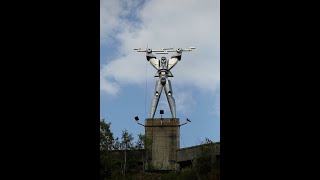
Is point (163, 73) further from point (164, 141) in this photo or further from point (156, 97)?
point (164, 141)

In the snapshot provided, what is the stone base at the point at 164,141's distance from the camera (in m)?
34.2

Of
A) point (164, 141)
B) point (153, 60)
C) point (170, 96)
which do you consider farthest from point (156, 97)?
point (164, 141)

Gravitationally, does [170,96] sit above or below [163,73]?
below

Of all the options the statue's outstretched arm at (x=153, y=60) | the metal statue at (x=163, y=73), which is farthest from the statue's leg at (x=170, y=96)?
the statue's outstretched arm at (x=153, y=60)

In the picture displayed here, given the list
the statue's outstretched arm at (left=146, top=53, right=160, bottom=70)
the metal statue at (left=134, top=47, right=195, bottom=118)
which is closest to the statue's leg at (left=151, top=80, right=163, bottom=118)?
the metal statue at (left=134, top=47, right=195, bottom=118)

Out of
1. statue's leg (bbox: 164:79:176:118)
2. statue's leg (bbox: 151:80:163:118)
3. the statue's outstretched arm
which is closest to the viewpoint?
statue's leg (bbox: 164:79:176:118)

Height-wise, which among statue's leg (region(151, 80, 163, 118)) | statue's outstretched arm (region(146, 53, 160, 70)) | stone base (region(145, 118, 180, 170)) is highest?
statue's outstretched arm (region(146, 53, 160, 70))

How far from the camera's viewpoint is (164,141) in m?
34.3

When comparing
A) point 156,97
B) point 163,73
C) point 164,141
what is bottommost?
point 164,141

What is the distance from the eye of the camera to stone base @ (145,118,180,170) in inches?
1348

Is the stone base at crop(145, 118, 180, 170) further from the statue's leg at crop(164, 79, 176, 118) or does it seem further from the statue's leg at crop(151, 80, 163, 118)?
the statue's leg at crop(164, 79, 176, 118)

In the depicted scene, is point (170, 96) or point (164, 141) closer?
point (170, 96)
